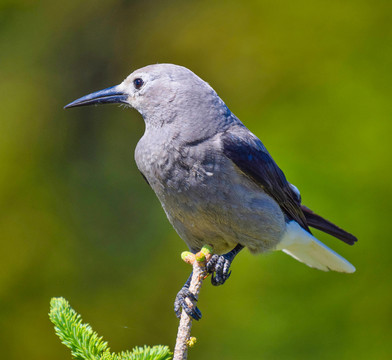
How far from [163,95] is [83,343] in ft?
4.83

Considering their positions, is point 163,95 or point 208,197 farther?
point 163,95

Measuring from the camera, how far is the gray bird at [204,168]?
8.41 ft

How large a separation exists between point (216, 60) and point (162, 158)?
1991 millimetres

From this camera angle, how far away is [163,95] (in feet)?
9.15

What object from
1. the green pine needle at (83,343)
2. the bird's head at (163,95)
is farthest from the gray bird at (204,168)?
the green pine needle at (83,343)

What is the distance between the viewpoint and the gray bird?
2.56m

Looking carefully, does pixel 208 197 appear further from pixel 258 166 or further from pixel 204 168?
pixel 258 166

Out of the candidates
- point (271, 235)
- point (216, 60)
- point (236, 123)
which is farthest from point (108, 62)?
point (271, 235)

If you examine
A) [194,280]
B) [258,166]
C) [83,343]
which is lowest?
[83,343]

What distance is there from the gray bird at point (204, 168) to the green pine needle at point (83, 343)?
74cm

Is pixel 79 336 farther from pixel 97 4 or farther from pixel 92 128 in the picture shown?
pixel 97 4

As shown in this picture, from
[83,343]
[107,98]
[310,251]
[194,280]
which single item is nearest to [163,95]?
[107,98]

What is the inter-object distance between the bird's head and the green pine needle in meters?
1.28

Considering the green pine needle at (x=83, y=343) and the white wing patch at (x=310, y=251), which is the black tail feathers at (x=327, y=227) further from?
the green pine needle at (x=83, y=343)
